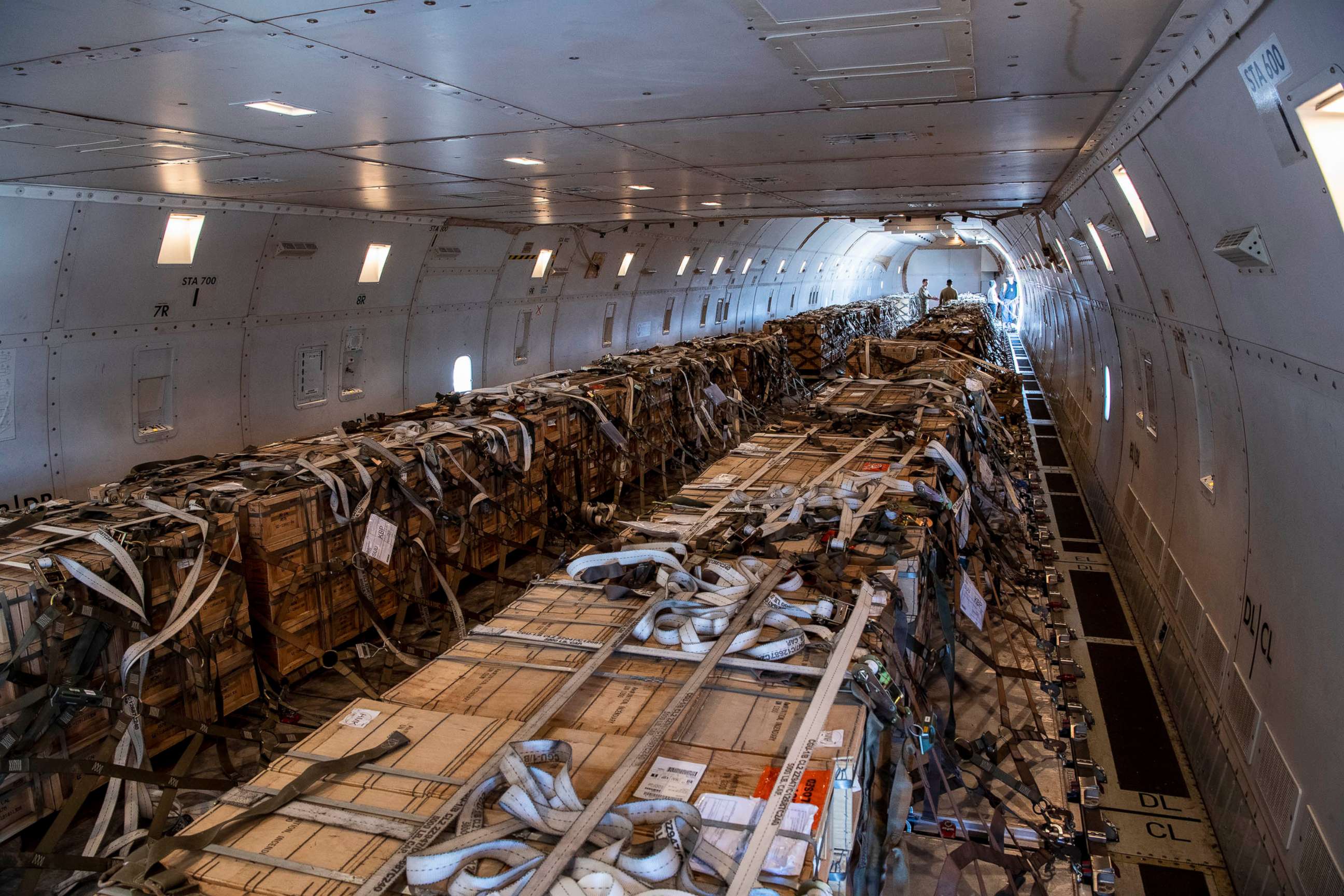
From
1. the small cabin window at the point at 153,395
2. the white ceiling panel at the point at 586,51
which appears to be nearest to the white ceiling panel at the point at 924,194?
the white ceiling panel at the point at 586,51

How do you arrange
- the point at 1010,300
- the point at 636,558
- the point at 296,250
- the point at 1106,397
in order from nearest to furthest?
the point at 636,558 → the point at 296,250 → the point at 1106,397 → the point at 1010,300

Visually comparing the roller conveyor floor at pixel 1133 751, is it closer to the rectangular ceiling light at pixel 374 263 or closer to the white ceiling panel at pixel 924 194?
the white ceiling panel at pixel 924 194

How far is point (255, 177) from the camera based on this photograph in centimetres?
704

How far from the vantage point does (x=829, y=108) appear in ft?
16.7

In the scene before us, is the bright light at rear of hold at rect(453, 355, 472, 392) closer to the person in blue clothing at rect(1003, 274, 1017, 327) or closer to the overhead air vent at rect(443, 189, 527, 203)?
the overhead air vent at rect(443, 189, 527, 203)

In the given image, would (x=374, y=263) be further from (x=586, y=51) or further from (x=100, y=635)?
(x=586, y=51)

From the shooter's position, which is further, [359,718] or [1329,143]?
[359,718]

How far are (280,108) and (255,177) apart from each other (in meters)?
2.81

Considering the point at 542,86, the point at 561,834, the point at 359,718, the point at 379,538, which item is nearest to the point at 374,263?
the point at 379,538

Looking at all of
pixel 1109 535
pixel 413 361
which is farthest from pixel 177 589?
pixel 1109 535

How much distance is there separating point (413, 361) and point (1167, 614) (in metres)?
10.1

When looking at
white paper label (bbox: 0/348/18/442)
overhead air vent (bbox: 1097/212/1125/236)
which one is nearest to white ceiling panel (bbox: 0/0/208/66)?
white paper label (bbox: 0/348/18/442)

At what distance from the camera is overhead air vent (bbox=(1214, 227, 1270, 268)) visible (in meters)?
3.83

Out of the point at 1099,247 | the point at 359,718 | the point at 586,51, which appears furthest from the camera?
the point at 1099,247
